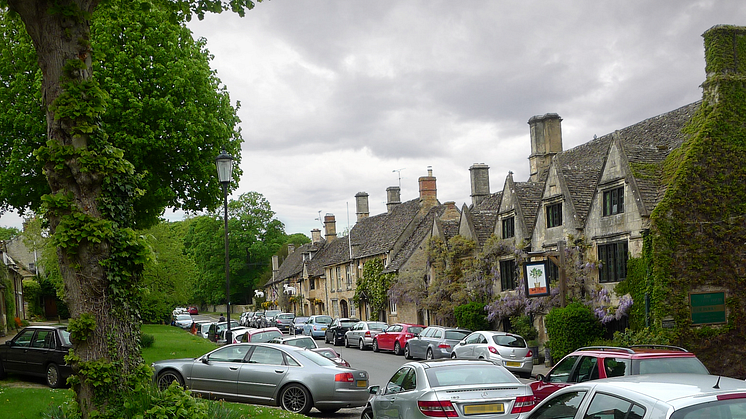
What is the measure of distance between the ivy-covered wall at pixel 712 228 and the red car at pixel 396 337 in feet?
42.0

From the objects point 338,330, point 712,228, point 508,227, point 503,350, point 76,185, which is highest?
point 508,227

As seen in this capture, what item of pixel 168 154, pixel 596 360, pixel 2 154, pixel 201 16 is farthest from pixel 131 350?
pixel 2 154

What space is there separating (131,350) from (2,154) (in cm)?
1611

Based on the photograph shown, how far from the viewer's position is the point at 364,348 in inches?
1491

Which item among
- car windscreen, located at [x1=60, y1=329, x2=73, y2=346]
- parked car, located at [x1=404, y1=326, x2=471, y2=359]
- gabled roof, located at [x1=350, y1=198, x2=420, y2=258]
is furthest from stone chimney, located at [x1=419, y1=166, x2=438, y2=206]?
car windscreen, located at [x1=60, y1=329, x2=73, y2=346]

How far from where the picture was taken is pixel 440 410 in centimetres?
1040

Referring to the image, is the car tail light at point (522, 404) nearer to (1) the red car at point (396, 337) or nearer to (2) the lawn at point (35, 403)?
(2) the lawn at point (35, 403)

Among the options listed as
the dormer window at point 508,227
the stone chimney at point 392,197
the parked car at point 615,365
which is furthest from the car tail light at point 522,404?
the stone chimney at point 392,197

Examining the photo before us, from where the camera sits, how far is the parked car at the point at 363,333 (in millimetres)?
36938

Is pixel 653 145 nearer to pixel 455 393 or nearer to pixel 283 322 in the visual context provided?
pixel 455 393

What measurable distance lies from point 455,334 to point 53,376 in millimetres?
16237

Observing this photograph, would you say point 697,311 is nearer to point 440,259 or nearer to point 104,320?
point 440,259

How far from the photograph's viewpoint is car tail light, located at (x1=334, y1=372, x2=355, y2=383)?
14.9 m

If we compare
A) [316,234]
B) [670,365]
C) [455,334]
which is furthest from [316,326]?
[316,234]
